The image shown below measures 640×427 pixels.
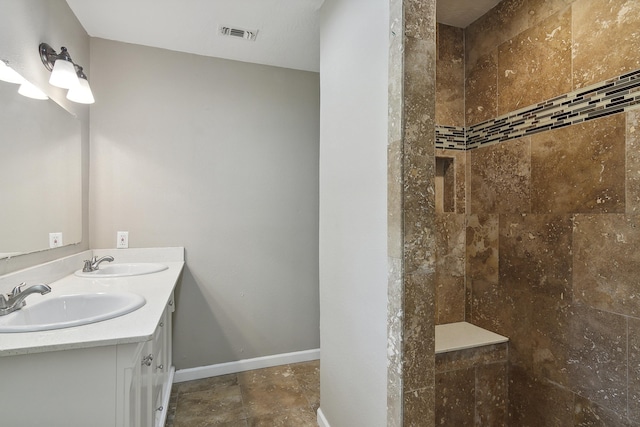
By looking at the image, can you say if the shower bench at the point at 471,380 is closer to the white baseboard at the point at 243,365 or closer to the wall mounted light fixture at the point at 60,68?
the white baseboard at the point at 243,365

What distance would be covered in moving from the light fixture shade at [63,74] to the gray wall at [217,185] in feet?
1.78

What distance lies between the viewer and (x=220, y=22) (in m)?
2.03

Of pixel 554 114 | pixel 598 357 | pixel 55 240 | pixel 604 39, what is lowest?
pixel 598 357

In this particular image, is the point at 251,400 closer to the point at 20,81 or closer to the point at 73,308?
the point at 73,308

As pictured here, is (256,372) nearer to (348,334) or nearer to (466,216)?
(348,334)

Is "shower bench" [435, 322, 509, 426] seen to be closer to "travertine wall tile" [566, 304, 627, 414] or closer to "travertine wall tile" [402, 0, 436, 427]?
"travertine wall tile" [566, 304, 627, 414]

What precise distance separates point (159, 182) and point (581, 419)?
9.61 feet

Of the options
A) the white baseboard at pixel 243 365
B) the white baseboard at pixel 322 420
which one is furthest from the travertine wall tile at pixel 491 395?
the white baseboard at pixel 243 365

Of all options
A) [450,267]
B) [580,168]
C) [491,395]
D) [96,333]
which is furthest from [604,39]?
[96,333]

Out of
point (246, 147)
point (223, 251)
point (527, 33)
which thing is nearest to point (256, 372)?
point (223, 251)

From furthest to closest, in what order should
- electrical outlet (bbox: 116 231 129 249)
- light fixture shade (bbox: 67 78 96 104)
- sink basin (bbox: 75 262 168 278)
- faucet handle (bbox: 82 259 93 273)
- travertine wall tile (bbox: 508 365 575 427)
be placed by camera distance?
1. electrical outlet (bbox: 116 231 129 249)
2. sink basin (bbox: 75 262 168 278)
3. faucet handle (bbox: 82 259 93 273)
4. light fixture shade (bbox: 67 78 96 104)
5. travertine wall tile (bbox: 508 365 575 427)

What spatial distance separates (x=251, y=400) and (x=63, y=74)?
2.28 meters

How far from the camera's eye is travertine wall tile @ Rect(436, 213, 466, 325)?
7.39 ft

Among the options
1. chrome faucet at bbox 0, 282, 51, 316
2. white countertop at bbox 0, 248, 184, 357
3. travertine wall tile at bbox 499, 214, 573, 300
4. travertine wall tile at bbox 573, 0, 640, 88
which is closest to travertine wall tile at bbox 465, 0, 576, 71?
travertine wall tile at bbox 573, 0, 640, 88
